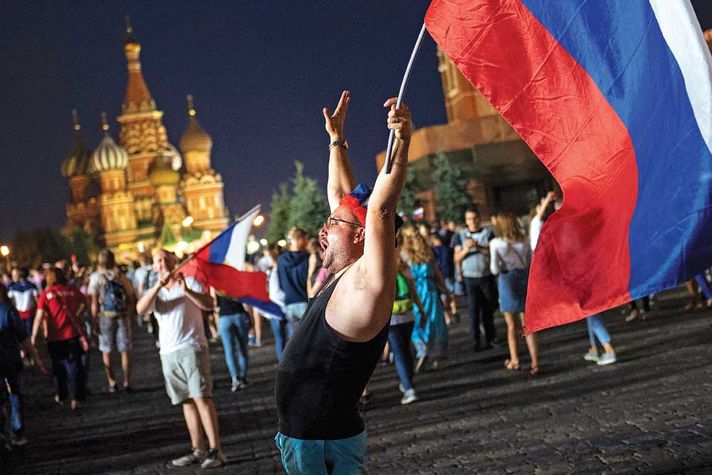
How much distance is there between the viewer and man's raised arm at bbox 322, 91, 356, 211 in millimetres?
5219

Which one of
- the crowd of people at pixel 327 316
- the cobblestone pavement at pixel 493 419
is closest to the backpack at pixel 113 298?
the crowd of people at pixel 327 316

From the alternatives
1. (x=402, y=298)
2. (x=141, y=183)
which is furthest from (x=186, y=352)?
(x=141, y=183)

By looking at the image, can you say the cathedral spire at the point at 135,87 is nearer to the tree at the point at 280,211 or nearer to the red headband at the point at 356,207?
the tree at the point at 280,211

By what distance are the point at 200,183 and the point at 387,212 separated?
126m

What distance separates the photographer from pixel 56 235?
111m

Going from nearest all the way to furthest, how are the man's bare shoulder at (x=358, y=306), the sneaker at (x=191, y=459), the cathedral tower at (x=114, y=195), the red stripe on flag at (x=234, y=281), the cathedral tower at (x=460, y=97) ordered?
the man's bare shoulder at (x=358, y=306), the sneaker at (x=191, y=459), the red stripe on flag at (x=234, y=281), the cathedral tower at (x=460, y=97), the cathedral tower at (x=114, y=195)

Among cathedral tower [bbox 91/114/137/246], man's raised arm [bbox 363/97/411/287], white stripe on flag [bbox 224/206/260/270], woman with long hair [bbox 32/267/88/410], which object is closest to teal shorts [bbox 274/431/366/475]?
man's raised arm [bbox 363/97/411/287]

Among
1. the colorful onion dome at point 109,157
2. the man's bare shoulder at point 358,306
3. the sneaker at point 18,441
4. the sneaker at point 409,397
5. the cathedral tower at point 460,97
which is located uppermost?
the colorful onion dome at point 109,157

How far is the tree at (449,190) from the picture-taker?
188 ft

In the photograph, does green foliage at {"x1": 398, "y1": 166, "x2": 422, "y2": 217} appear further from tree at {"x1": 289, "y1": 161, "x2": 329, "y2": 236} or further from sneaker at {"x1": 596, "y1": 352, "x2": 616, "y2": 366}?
sneaker at {"x1": 596, "y1": 352, "x2": 616, "y2": 366}

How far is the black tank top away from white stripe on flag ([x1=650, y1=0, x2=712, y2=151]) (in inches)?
56.7

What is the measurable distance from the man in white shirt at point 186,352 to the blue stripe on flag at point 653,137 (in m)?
4.96

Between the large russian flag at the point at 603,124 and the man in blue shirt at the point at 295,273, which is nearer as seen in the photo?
the large russian flag at the point at 603,124

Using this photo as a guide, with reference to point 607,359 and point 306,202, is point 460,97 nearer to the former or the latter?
point 306,202
